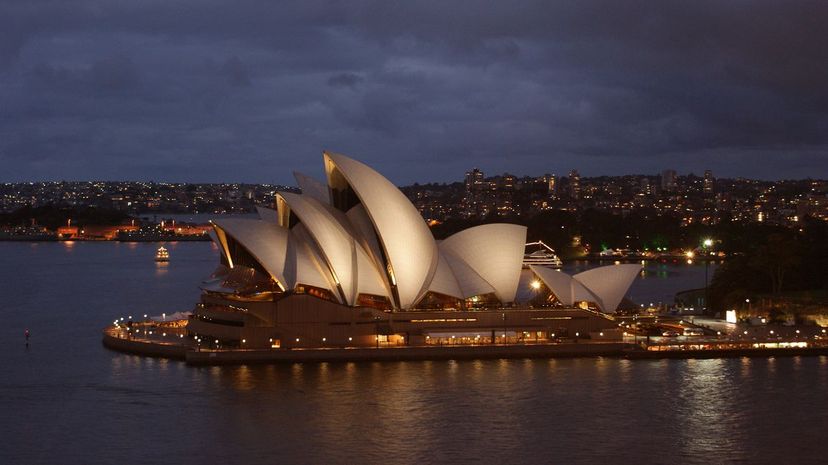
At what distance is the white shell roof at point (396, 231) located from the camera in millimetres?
33844

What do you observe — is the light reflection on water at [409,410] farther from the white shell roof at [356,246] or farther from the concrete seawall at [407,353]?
the white shell roof at [356,246]

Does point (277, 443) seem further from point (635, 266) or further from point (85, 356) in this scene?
point (635, 266)

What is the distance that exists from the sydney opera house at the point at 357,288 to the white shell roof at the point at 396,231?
0.10ft

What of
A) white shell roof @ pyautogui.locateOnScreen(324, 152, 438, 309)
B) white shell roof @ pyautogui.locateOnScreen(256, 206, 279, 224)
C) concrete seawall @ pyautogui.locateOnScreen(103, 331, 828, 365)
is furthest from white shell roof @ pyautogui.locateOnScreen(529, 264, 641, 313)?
white shell roof @ pyautogui.locateOnScreen(256, 206, 279, 224)

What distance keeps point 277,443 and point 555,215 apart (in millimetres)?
88402

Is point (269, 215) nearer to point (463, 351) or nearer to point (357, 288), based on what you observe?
point (357, 288)

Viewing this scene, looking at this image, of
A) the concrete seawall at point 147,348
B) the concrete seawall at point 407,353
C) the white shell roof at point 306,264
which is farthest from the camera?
the white shell roof at point 306,264

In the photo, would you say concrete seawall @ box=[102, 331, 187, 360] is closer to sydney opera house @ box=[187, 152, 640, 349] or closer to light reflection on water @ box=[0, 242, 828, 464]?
light reflection on water @ box=[0, 242, 828, 464]

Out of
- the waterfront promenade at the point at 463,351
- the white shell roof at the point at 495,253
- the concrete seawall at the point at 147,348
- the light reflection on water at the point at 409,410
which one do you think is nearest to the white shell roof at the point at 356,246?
the white shell roof at the point at 495,253

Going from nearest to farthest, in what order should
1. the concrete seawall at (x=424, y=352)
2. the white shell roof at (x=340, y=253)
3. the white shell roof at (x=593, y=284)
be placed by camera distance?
the concrete seawall at (x=424, y=352) → the white shell roof at (x=340, y=253) → the white shell roof at (x=593, y=284)

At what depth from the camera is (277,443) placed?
23281 mm

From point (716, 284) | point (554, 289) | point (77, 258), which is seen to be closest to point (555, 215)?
point (77, 258)

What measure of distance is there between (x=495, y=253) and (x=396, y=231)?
4.23 metres

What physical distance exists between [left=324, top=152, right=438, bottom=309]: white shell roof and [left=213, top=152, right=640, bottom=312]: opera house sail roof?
0.10ft
